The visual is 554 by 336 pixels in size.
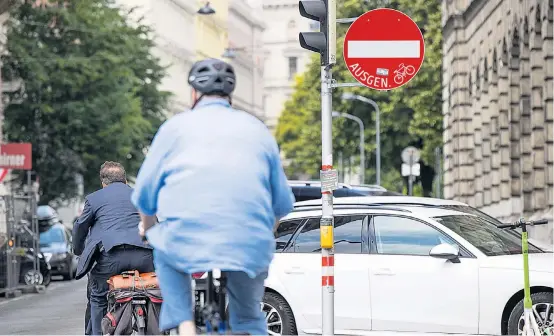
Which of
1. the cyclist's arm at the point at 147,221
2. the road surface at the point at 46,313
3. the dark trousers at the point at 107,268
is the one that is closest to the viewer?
the cyclist's arm at the point at 147,221

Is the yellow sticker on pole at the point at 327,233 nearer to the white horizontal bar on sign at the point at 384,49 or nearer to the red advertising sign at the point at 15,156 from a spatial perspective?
the white horizontal bar on sign at the point at 384,49

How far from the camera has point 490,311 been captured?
14.6 m

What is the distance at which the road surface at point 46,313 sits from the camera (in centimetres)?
2001

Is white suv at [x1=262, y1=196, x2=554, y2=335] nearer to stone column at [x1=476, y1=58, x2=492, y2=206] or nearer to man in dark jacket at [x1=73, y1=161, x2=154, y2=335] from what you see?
man in dark jacket at [x1=73, y1=161, x2=154, y2=335]

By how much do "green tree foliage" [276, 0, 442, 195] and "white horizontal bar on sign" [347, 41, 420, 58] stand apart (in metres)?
51.1

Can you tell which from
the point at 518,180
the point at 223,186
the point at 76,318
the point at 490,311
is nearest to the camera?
the point at 223,186

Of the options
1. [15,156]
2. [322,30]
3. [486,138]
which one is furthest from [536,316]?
[15,156]

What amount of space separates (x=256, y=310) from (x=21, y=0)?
4306 centimetres

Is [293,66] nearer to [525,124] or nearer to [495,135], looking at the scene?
[495,135]

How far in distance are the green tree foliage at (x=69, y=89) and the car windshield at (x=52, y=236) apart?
9.41 meters

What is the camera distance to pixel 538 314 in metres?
14.6

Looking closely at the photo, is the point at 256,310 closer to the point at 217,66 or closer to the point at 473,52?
the point at 217,66

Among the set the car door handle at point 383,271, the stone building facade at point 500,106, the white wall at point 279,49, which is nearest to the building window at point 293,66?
the white wall at point 279,49

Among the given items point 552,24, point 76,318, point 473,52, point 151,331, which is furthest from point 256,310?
point 473,52
